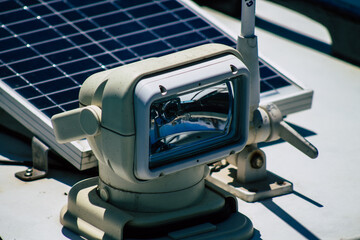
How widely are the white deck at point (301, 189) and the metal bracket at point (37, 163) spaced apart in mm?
47

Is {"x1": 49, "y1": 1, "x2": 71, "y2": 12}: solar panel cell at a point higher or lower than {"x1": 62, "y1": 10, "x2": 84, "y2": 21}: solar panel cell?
higher

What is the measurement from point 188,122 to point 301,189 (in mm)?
1333

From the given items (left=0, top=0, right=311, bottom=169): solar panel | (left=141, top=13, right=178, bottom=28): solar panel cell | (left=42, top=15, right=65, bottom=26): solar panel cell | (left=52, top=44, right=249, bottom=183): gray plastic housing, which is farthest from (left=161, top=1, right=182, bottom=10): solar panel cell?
(left=52, top=44, right=249, bottom=183): gray plastic housing

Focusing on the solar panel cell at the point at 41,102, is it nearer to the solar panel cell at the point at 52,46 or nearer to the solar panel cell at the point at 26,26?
the solar panel cell at the point at 52,46

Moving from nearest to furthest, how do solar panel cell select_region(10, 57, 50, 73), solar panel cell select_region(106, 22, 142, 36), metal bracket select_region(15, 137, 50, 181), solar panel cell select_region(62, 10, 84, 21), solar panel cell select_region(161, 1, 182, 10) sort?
metal bracket select_region(15, 137, 50, 181) → solar panel cell select_region(10, 57, 50, 73) → solar panel cell select_region(106, 22, 142, 36) → solar panel cell select_region(62, 10, 84, 21) → solar panel cell select_region(161, 1, 182, 10)

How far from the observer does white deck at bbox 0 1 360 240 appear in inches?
190

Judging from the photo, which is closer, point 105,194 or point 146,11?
point 105,194

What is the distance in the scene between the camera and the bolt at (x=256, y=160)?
17.3 ft

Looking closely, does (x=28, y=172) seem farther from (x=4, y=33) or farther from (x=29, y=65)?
(x=4, y=33)

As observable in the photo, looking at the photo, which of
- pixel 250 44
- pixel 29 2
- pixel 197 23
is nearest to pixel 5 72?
pixel 29 2

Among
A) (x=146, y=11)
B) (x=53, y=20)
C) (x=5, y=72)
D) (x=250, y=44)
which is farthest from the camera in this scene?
(x=146, y=11)

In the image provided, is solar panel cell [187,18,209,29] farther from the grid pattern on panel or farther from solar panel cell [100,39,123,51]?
solar panel cell [100,39,123,51]

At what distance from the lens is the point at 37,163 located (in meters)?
5.57

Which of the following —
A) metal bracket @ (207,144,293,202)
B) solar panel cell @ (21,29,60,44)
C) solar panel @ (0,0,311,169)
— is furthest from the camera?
solar panel cell @ (21,29,60,44)
